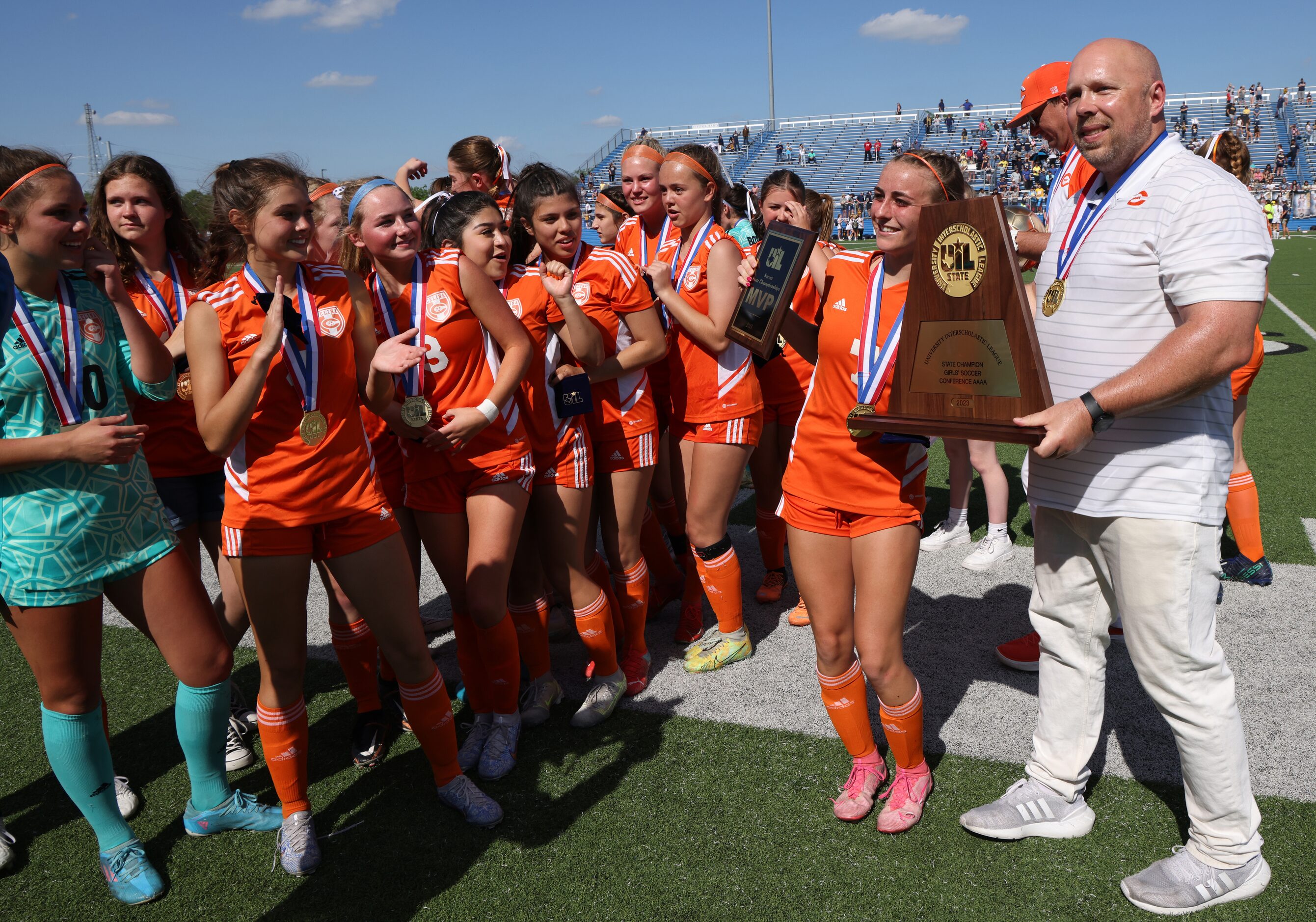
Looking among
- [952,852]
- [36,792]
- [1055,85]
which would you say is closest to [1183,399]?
[952,852]

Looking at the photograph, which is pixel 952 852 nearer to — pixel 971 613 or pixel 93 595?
pixel 971 613

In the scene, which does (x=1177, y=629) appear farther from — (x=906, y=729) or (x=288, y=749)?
(x=288, y=749)

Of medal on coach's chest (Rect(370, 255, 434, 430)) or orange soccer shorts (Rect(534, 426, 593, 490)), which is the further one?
orange soccer shorts (Rect(534, 426, 593, 490))

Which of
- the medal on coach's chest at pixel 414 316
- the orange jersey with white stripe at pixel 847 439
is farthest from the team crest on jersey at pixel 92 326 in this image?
the orange jersey with white stripe at pixel 847 439

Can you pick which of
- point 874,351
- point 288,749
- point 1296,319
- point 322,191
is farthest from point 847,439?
point 1296,319

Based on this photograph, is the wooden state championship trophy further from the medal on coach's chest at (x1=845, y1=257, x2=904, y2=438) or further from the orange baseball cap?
→ the orange baseball cap

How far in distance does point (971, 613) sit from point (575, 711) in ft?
7.08

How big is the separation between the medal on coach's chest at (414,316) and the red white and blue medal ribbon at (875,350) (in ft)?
4.86

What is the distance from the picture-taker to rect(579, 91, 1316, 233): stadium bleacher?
46094 millimetres

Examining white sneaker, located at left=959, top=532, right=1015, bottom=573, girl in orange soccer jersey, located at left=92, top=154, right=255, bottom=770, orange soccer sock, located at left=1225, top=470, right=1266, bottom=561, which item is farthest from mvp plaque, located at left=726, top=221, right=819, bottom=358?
orange soccer sock, located at left=1225, top=470, right=1266, bottom=561

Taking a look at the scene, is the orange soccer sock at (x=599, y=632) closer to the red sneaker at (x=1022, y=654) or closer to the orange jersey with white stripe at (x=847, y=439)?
the orange jersey with white stripe at (x=847, y=439)

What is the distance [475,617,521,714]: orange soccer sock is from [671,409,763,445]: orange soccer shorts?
46.8 inches

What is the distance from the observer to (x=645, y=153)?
417 cm

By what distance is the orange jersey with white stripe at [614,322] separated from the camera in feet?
11.8
